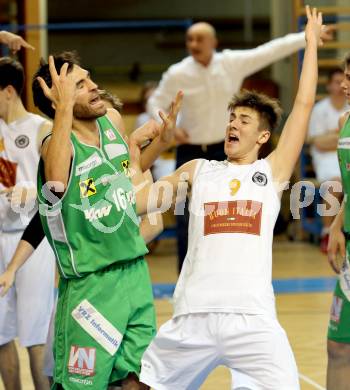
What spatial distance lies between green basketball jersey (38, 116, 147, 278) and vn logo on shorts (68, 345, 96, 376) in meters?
0.29

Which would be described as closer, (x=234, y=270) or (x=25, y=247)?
(x=234, y=270)

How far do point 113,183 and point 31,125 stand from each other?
139cm

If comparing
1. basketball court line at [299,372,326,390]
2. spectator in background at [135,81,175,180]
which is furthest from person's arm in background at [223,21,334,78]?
basketball court line at [299,372,326,390]

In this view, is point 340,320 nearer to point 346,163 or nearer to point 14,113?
point 346,163

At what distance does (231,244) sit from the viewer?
13.8 ft

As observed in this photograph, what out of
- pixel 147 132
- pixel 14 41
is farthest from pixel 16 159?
pixel 147 132

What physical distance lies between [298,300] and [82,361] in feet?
15.8

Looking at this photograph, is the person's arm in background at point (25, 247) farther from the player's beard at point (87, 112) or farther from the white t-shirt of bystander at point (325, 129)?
the white t-shirt of bystander at point (325, 129)

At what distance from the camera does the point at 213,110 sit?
9062 millimetres

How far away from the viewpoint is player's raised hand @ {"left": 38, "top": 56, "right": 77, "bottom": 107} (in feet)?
13.6

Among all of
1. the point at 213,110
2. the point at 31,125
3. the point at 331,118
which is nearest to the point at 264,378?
the point at 31,125

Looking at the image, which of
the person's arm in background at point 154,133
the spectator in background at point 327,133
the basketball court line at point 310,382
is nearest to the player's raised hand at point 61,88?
the person's arm in background at point 154,133

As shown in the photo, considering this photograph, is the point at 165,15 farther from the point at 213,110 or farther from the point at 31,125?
the point at 31,125

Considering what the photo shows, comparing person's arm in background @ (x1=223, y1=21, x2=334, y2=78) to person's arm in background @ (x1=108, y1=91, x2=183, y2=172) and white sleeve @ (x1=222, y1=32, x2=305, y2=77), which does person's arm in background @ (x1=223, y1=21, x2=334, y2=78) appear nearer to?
white sleeve @ (x1=222, y1=32, x2=305, y2=77)
